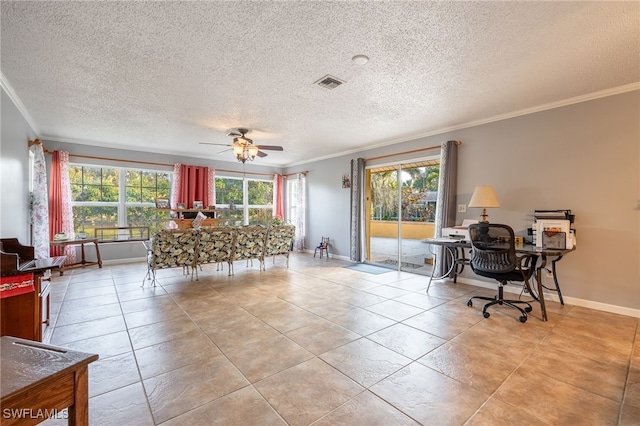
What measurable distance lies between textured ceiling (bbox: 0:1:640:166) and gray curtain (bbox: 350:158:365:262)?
1838mm

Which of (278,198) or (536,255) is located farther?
(278,198)

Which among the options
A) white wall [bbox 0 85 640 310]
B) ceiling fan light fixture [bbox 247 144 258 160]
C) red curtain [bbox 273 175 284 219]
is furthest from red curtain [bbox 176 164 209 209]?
ceiling fan light fixture [bbox 247 144 258 160]

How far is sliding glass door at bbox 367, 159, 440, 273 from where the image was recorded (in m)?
5.29

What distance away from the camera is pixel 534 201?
3.85 metres

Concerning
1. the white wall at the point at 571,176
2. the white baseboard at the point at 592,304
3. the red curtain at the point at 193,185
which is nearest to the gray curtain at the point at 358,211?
the white wall at the point at 571,176

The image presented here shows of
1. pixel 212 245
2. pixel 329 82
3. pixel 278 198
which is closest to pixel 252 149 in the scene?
pixel 212 245

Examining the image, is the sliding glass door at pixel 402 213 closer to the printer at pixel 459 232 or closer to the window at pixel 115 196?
the printer at pixel 459 232

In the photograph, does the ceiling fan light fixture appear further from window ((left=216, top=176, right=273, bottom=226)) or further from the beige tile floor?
window ((left=216, top=176, right=273, bottom=226))

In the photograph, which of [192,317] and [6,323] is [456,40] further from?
[6,323]

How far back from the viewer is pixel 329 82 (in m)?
3.06

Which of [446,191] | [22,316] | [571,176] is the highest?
[571,176]

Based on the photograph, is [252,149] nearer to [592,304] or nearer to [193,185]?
[193,185]

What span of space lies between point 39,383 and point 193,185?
21.8ft

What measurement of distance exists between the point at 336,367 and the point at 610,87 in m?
4.21
